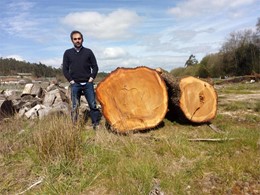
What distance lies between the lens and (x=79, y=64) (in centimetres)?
638

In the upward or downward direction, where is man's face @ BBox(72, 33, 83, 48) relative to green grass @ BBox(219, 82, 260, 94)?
upward

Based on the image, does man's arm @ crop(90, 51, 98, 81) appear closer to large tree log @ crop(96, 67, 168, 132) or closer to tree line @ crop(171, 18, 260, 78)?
large tree log @ crop(96, 67, 168, 132)

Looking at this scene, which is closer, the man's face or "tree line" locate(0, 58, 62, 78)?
the man's face

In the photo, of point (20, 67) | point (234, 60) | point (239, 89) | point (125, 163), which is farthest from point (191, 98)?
point (20, 67)

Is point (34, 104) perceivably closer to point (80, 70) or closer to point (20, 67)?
point (80, 70)

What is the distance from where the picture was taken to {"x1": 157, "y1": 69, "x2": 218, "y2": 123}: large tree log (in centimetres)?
643

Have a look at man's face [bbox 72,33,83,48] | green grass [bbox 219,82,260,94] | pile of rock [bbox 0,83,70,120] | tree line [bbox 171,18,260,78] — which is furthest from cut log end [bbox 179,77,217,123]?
tree line [bbox 171,18,260,78]

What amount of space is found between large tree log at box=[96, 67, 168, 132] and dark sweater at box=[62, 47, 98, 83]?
0.40 metres

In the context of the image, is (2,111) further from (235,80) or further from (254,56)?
(254,56)

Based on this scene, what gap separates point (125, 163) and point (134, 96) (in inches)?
90.8

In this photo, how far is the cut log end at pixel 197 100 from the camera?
650 cm

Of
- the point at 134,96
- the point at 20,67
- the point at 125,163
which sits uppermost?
the point at 20,67

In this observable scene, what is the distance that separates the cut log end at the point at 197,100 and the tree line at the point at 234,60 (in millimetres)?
37837

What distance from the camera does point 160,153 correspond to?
185 inches
